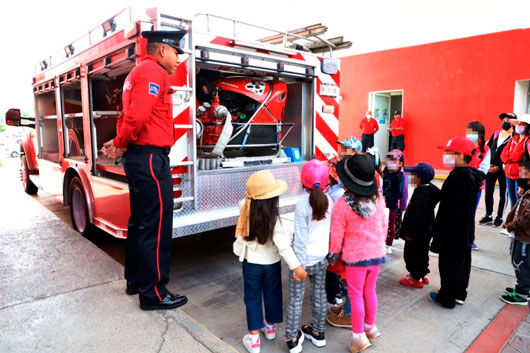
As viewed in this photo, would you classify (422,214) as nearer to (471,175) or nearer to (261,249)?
(471,175)

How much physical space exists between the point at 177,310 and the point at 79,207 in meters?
2.81

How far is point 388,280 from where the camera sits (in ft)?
12.6

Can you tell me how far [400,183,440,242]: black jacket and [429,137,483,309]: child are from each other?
0.18 metres

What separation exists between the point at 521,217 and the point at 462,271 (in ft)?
2.07

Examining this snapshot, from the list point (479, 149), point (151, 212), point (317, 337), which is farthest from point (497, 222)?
point (151, 212)

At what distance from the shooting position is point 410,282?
3693mm

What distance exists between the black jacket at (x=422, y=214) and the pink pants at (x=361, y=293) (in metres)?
1.07

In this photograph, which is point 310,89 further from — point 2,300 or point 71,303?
point 2,300

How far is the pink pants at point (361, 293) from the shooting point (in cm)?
256

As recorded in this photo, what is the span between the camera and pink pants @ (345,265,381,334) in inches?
101

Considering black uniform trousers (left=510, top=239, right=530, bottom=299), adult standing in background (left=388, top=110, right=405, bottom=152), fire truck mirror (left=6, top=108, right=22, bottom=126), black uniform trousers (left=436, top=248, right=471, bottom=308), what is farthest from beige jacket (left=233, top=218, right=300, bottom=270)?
adult standing in background (left=388, top=110, right=405, bottom=152)

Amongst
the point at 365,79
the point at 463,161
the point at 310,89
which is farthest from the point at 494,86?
the point at 463,161

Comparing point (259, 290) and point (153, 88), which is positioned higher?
point (153, 88)

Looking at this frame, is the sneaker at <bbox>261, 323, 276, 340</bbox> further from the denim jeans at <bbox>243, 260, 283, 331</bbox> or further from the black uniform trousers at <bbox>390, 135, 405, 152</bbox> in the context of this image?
the black uniform trousers at <bbox>390, 135, 405, 152</bbox>
